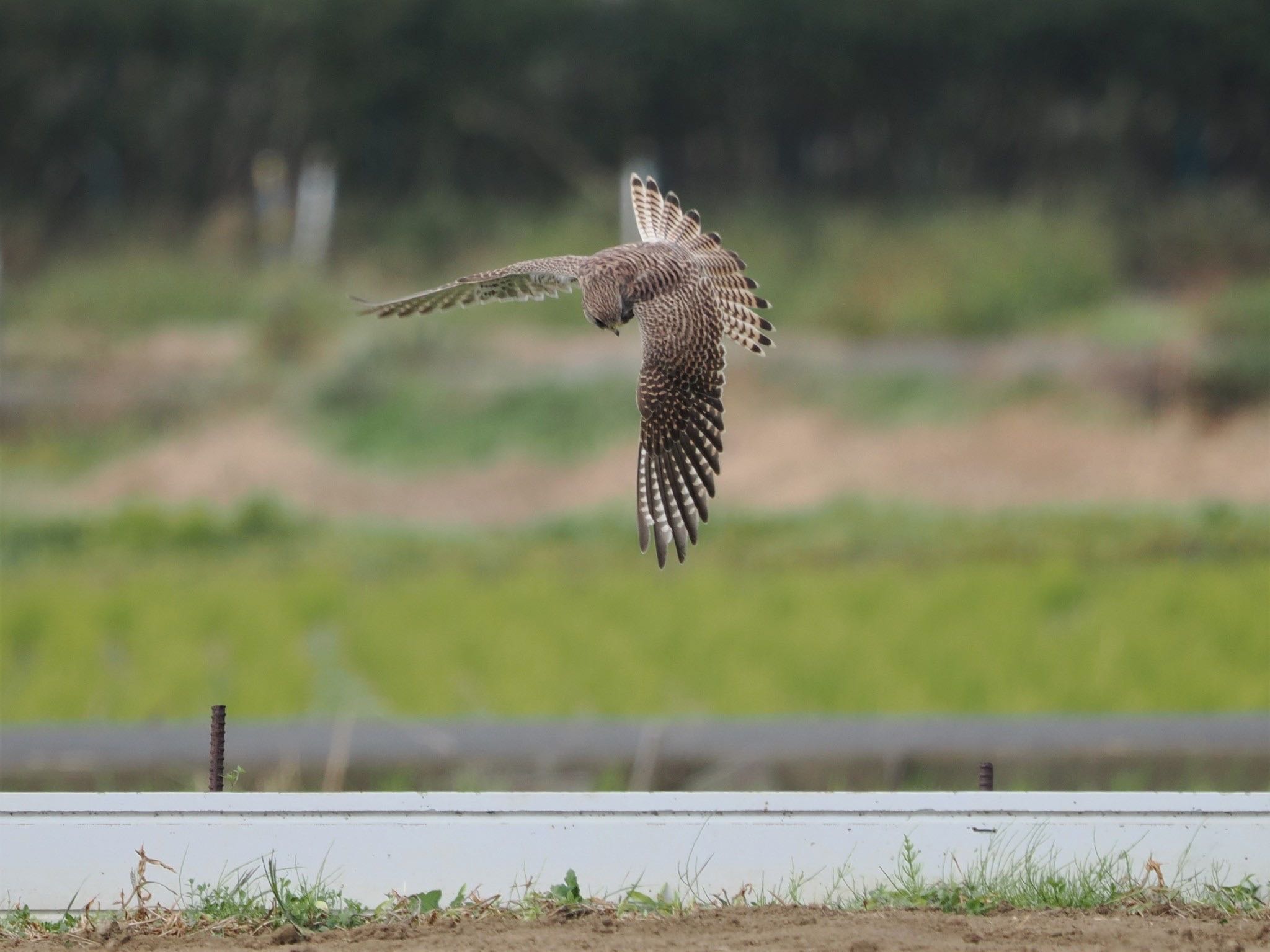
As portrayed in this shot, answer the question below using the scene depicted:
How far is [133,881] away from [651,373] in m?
2.25

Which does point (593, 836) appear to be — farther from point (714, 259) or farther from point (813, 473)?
point (813, 473)

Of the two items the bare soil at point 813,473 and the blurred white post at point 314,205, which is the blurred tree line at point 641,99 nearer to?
the blurred white post at point 314,205

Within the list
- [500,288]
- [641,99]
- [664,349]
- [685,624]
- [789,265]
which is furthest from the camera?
[641,99]

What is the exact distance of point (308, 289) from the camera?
73.1 feet

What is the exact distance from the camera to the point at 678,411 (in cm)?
681

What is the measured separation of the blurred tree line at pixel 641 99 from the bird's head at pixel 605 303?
704 inches

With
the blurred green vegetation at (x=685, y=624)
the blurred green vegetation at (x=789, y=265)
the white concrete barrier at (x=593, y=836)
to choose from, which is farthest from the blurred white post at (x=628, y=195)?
the white concrete barrier at (x=593, y=836)

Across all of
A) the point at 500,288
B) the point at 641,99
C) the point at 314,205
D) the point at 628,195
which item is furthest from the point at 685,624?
the point at 314,205

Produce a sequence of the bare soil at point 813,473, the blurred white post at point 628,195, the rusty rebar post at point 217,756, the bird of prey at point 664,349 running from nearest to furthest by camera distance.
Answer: the rusty rebar post at point 217,756 → the bird of prey at point 664,349 → the bare soil at point 813,473 → the blurred white post at point 628,195

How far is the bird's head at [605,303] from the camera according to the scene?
633 centimetres

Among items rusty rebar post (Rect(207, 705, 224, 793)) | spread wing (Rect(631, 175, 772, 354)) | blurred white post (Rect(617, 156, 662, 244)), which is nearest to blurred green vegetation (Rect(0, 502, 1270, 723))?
spread wing (Rect(631, 175, 772, 354))

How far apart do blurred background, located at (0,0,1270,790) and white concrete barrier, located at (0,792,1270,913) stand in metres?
3.98

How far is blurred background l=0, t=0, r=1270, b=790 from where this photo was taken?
39.9ft

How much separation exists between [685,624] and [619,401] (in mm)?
6114
